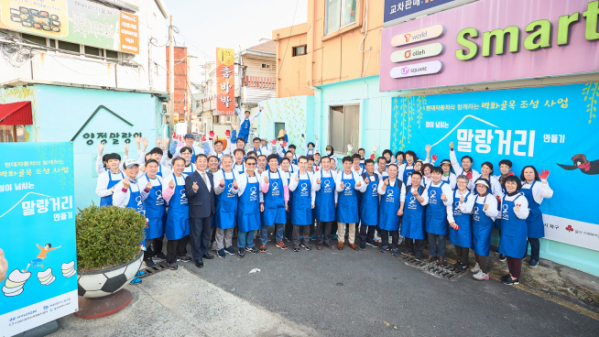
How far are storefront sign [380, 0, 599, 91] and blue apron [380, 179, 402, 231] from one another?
8.28 feet

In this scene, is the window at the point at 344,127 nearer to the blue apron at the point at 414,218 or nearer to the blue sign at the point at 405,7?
the blue sign at the point at 405,7

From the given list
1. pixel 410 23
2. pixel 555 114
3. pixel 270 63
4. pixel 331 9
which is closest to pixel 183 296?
pixel 555 114

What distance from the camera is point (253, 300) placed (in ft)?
14.5

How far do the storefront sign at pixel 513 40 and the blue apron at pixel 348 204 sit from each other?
2.89 m

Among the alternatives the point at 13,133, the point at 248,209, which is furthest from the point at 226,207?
the point at 13,133

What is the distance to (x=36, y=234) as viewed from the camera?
3.33 meters

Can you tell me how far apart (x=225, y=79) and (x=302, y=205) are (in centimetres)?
1582

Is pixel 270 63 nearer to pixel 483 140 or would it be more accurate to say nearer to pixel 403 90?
pixel 403 90

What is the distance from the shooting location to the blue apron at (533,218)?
17.5 feet

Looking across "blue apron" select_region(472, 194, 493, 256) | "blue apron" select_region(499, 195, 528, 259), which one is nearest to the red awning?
"blue apron" select_region(472, 194, 493, 256)

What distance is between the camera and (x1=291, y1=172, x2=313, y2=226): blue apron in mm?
6324

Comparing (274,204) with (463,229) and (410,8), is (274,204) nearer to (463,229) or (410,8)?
(463,229)

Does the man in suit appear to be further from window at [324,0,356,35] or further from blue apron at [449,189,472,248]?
window at [324,0,356,35]

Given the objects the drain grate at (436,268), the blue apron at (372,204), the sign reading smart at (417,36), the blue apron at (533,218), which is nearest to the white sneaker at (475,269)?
the drain grate at (436,268)
